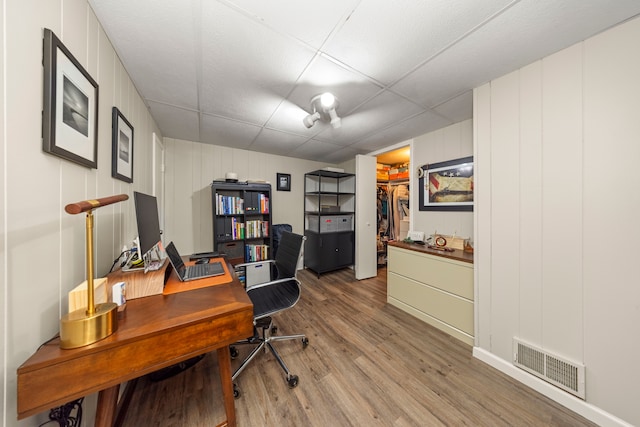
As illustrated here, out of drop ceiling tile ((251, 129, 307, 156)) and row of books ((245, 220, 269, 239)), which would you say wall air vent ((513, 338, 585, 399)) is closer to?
row of books ((245, 220, 269, 239))

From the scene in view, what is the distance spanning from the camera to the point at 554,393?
135cm

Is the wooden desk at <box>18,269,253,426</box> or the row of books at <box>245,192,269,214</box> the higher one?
the row of books at <box>245,192,269,214</box>

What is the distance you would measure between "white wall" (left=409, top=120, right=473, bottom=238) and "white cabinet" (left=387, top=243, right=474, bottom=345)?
440mm

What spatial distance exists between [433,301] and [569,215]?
1.35 metres

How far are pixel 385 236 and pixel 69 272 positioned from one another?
14.2 ft

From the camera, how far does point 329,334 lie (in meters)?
2.02

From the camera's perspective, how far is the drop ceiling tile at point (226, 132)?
2.42m

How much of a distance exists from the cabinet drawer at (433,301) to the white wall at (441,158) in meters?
0.78

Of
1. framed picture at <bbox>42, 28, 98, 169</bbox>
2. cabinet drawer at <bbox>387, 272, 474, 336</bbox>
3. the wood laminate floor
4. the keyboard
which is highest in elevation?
framed picture at <bbox>42, 28, 98, 169</bbox>

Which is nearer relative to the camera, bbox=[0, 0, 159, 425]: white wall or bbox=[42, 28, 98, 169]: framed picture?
bbox=[0, 0, 159, 425]: white wall

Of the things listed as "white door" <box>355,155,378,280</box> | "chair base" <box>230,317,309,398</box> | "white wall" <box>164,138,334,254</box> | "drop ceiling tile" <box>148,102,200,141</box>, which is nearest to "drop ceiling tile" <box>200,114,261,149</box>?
"drop ceiling tile" <box>148,102,200,141</box>

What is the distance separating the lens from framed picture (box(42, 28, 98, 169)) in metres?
0.76

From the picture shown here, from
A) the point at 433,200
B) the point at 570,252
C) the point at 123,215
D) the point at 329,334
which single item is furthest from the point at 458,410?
the point at 123,215

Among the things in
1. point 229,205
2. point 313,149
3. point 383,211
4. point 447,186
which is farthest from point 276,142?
point 383,211
